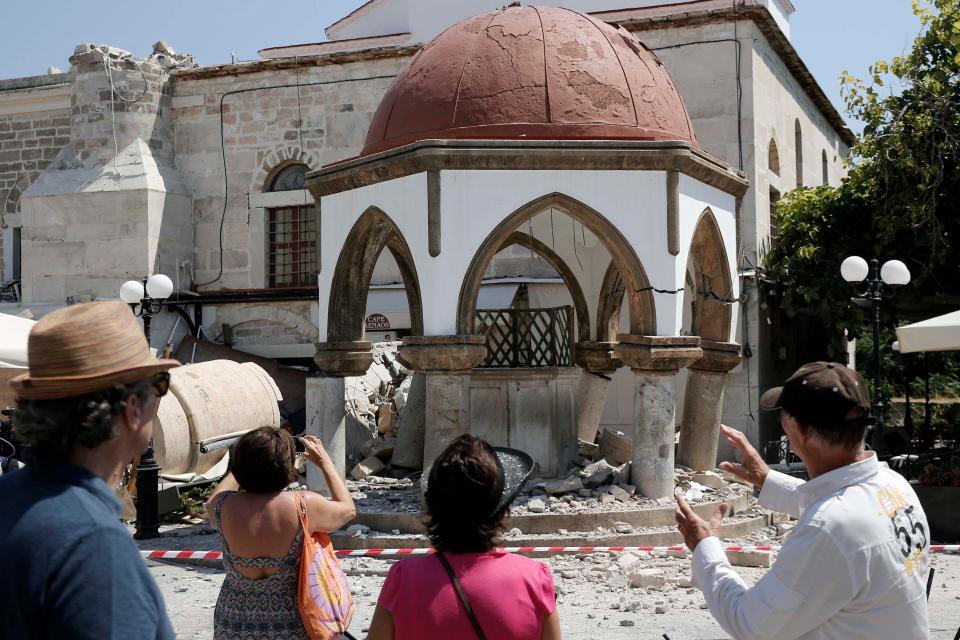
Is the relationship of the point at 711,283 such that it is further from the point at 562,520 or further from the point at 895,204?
the point at 895,204

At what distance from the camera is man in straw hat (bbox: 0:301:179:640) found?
1.74m

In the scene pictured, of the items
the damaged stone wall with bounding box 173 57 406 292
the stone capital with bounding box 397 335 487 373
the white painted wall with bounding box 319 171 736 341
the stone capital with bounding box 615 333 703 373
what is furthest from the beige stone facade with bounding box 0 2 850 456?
the stone capital with bounding box 397 335 487 373

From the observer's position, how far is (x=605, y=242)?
372 inches

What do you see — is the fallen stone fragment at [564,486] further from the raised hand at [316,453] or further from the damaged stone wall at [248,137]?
the damaged stone wall at [248,137]

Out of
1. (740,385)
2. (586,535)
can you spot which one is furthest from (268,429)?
(740,385)

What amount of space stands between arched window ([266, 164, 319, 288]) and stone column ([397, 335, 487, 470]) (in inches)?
393

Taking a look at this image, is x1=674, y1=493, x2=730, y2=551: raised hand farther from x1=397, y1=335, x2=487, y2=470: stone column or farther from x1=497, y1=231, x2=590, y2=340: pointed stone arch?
x1=497, y1=231, x2=590, y2=340: pointed stone arch

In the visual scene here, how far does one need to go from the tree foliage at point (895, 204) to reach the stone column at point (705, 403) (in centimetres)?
474

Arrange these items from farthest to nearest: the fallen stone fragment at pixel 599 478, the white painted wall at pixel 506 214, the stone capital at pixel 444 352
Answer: the fallen stone fragment at pixel 599 478, the white painted wall at pixel 506 214, the stone capital at pixel 444 352

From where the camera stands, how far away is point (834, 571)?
7.75 ft

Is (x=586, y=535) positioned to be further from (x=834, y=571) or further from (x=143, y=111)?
(x=143, y=111)

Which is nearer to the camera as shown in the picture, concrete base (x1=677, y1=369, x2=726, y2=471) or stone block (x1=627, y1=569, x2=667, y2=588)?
stone block (x1=627, y1=569, x2=667, y2=588)

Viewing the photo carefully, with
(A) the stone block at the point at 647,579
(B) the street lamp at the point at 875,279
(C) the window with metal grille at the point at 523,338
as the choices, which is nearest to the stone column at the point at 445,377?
(C) the window with metal grille at the point at 523,338

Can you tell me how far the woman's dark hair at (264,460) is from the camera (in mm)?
3641
